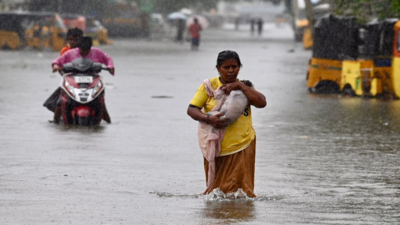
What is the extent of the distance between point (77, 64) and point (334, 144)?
3.93 meters

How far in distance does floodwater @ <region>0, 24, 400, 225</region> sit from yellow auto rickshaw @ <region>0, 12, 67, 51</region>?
24892 millimetres

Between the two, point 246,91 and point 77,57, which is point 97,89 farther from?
point 246,91

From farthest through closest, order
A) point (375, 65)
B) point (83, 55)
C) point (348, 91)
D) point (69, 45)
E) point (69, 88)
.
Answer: point (348, 91) < point (375, 65) < point (69, 45) < point (83, 55) < point (69, 88)

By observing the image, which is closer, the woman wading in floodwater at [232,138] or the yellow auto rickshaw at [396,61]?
the woman wading in floodwater at [232,138]

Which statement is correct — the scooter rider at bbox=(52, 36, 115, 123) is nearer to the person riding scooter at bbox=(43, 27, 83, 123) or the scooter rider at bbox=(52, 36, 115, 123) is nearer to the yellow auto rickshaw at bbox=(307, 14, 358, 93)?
the person riding scooter at bbox=(43, 27, 83, 123)

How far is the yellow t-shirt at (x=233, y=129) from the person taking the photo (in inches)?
317

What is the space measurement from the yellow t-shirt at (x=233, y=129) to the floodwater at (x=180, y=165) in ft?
1.37

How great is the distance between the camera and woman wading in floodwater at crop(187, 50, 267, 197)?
314 inches

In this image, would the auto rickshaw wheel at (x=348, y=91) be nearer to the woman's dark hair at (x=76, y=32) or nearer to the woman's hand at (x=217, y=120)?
the woman's dark hair at (x=76, y=32)

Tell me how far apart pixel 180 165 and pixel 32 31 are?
37.2 m

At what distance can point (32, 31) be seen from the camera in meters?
46.6

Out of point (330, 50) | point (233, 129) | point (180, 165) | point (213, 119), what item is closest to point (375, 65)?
point (330, 50)

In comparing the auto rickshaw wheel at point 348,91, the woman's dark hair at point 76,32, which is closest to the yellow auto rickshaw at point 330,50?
the auto rickshaw wheel at point 348,91

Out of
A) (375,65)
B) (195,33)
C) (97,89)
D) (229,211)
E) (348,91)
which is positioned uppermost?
(229,211)
